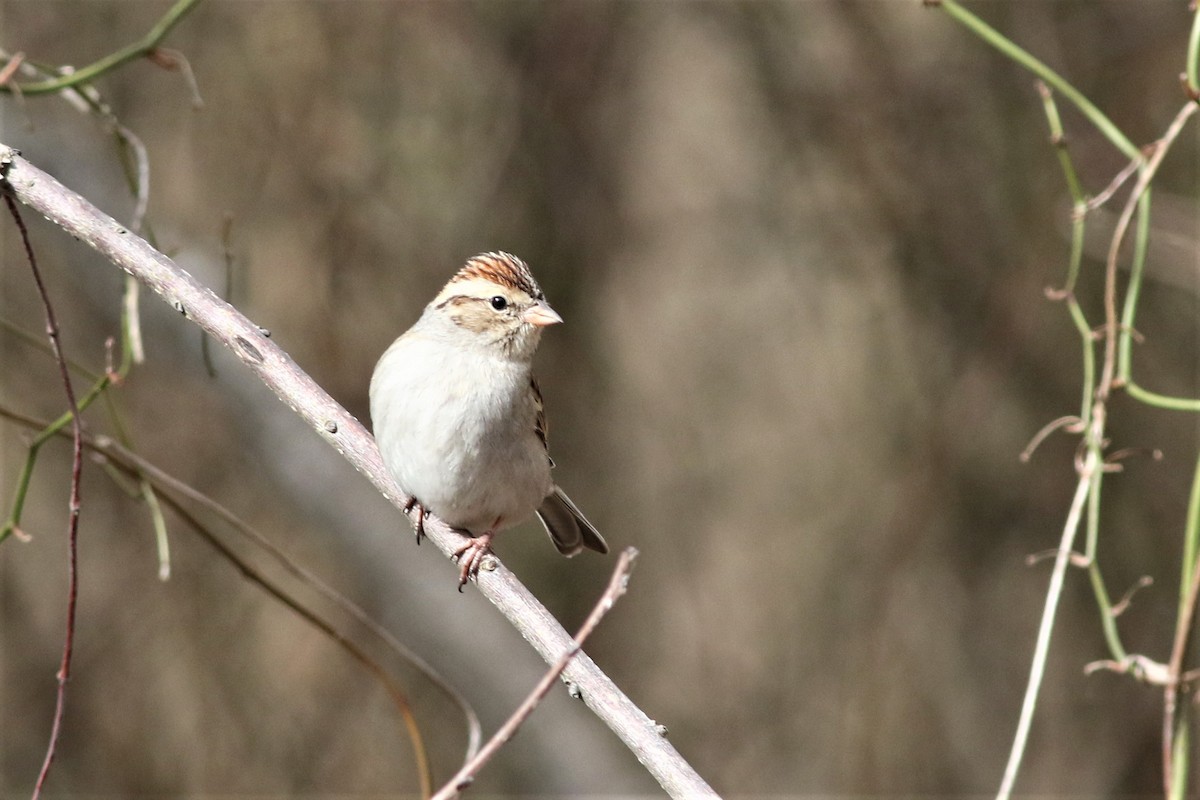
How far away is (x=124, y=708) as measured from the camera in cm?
508

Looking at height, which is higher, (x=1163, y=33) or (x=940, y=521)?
(x=1163, y=33)

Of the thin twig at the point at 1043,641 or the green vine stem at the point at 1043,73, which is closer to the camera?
the thin twig at the point at 1043,641

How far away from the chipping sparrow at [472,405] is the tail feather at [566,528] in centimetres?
9

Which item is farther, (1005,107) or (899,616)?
(899,616)

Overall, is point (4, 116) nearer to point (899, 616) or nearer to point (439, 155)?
point (439, 155)

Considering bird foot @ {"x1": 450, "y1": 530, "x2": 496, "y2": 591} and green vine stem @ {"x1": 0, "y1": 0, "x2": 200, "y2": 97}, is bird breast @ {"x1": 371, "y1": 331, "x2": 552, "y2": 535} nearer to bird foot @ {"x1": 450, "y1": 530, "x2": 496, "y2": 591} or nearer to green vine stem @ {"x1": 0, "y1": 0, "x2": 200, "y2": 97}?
bird foot @ {"x1": 450, "y1": 530, "x2": 496, "y2": 591}

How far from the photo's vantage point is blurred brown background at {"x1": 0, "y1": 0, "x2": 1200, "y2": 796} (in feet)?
15.7

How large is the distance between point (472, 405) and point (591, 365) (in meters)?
2.35

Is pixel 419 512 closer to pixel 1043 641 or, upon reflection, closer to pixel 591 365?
pixel 1043 641

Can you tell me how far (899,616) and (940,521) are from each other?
0.46 m

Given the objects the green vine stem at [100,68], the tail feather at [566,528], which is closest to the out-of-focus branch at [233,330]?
the green vine stem at [100,68]

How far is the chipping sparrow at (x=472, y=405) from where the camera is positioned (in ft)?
9.20

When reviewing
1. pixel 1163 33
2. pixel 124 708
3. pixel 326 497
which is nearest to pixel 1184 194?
pixel 1163 33

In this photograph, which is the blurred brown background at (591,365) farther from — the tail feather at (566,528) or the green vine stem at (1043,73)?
the green vine stem at (1043,73)
